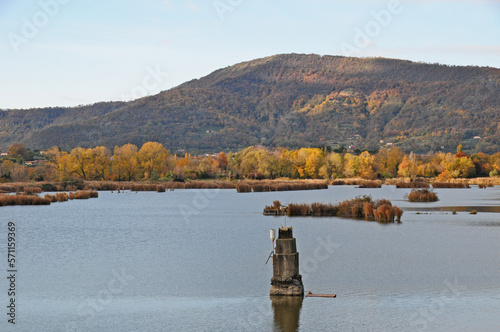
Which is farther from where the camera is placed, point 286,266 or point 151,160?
point 151,160

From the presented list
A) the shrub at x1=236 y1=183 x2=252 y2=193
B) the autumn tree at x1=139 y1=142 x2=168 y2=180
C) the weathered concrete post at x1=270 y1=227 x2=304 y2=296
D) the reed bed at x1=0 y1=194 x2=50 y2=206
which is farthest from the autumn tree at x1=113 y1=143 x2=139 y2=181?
the weathered concrete post at x1=270 y1=227 x2=304 y2=296

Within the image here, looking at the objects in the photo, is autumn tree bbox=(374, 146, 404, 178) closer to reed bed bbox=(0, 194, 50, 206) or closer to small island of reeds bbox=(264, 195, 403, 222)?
reed bed bbox=(0, 194, 50, 206)

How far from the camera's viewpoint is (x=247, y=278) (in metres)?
19.1

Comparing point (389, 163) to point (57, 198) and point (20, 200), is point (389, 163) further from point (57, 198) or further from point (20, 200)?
point (20, 200)

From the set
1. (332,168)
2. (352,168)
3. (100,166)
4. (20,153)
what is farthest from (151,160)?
(20,153)

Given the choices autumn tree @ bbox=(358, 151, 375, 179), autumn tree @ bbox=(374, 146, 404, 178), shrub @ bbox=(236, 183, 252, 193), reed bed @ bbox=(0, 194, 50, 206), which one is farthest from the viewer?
autumn tree @ bbox=(374, 146, 404, 178)

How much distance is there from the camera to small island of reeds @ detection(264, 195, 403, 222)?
3722cm

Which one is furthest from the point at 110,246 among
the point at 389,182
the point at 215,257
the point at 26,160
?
the point at 26,160

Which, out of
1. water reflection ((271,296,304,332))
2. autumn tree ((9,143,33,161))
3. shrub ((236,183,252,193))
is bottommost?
water reflection ((271,296,304,332))

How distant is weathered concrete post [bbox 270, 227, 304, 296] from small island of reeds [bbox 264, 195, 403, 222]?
22.3 m

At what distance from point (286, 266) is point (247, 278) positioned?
3911 mm

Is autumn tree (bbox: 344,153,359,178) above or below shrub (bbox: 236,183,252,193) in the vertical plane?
above

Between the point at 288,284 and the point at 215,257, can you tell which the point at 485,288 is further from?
the point at 215,257

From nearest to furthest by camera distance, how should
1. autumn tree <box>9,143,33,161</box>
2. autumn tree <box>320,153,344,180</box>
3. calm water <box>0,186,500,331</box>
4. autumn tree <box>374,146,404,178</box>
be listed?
calm water <box>0,186,500,331</box> → autumn tree <box>320,153,344,180</box> → autumn tree <box>374,146,404,178</box> → autumn tree <box>9,143,33,161</box>
